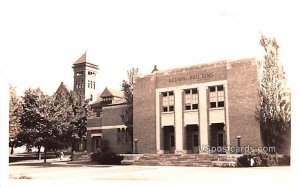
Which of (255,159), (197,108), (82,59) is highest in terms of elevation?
(82,59)

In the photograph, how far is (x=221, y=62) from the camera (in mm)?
20141

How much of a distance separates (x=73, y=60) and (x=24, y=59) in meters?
1.67

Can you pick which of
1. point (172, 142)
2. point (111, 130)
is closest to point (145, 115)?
point (172, 142)

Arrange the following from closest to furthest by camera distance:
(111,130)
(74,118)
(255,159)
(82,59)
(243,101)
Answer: (82,59), (255,159), (243,101), (74,118), (111,130)

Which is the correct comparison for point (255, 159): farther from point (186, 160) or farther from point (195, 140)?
point (195, 140)

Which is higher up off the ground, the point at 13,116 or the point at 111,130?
the point at 13,116

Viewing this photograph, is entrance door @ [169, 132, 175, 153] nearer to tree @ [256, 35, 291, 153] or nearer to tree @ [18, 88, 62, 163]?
tree @ [18, 88, 62, 163]

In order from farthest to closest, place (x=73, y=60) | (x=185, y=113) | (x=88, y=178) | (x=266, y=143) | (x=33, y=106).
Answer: (x=185, y=113)
(x=33, y=106)
(x=266, y=143)
(x=73, y=60)
(x=88, y=178)

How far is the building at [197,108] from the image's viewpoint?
18.9 meters

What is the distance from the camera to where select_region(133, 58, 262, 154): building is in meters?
18.9

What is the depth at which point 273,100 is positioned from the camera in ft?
46.5

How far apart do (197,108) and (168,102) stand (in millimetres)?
1844

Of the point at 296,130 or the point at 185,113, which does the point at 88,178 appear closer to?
the point at 296,130

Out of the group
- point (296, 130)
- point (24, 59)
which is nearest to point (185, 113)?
point (24, 59)
